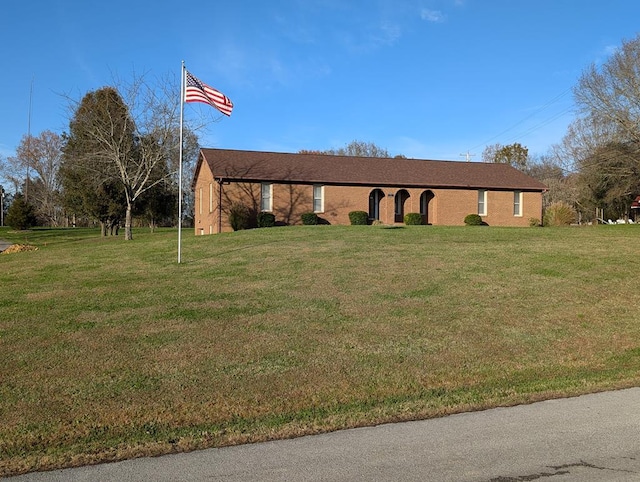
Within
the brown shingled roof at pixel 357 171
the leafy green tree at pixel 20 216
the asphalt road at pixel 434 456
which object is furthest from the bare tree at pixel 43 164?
the asphalt road at pixel 434 456

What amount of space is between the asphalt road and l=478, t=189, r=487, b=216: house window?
3024 cm

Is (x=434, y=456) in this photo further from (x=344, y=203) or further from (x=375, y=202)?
(x=375, y=202)

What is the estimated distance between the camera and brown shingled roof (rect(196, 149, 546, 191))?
3102cm

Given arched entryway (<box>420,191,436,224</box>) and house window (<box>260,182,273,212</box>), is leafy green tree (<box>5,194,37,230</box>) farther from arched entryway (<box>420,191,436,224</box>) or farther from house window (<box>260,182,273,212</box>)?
arched entryway (<box>420,191,436,224</box>)

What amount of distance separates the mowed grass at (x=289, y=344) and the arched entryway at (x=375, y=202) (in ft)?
59.1

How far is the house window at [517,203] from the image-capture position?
3497 centimetres

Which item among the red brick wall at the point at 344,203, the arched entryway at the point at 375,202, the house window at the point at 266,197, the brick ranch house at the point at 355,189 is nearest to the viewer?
the red brick wall at the point at 344,203

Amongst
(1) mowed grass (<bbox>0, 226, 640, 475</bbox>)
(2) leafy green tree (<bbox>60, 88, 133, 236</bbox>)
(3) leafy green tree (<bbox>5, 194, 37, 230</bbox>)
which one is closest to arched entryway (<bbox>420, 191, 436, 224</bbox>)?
(2) leafy green tree (<bbox>60, 88, 133, 236</bbox>)

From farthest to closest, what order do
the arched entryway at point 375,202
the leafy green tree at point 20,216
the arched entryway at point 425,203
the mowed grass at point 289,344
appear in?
the leafy green tree at point 20,216
the arched entryway at point 425,203
the arched entryway at point 375,202
the mowed grass at point 289,344

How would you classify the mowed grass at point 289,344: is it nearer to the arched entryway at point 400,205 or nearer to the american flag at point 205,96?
the american flag at point 205,96

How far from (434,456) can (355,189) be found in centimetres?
2822

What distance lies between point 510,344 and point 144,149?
24.0 m

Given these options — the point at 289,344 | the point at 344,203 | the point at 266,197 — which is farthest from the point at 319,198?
the point at 289,344

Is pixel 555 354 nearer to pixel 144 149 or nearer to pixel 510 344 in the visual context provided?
pixel 510 344
